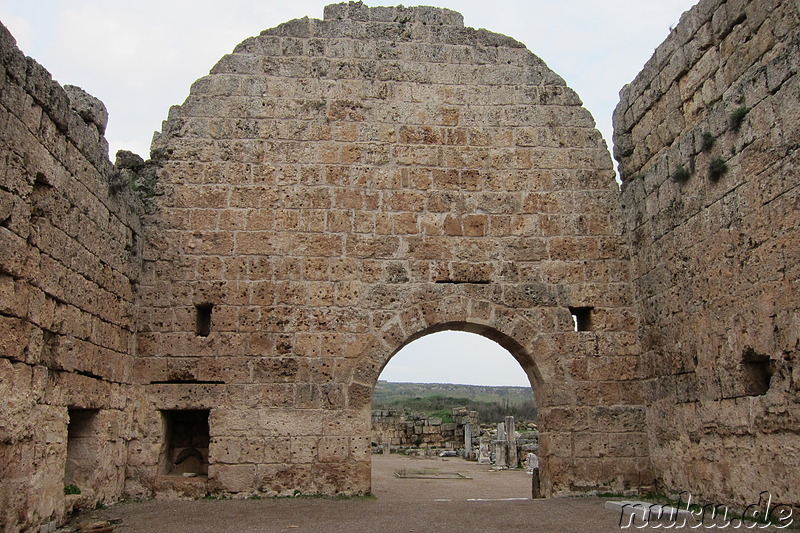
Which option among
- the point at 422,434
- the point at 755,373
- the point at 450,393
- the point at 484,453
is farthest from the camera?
the point at 450,393

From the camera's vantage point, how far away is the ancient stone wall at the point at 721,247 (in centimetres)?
491

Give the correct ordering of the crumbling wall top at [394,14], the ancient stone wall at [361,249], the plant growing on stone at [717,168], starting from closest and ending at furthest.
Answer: the plant growing on stone at [717,168] < the ancient stone wall at [361,249] < the crumbling wall top at [394,14]

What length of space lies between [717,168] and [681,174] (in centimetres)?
60

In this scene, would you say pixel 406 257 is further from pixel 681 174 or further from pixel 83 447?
pixel 83 447

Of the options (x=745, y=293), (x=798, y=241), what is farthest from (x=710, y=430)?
(x=798, y=241)

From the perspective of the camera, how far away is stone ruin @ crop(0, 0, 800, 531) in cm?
534

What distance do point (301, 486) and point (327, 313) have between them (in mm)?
1702

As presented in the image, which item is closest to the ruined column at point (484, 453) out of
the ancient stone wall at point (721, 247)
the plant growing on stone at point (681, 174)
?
the ancient stone wall at point (721, 247)

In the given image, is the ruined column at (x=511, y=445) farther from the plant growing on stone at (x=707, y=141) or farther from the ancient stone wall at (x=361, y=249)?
the plant growing on stone at (x=707, y=141)

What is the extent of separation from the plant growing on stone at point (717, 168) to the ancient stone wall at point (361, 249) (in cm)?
172

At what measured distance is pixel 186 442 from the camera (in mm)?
7008

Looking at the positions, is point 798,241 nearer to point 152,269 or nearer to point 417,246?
point 417,246

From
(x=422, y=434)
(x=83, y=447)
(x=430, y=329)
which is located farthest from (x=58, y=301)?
(x=422, y=434)

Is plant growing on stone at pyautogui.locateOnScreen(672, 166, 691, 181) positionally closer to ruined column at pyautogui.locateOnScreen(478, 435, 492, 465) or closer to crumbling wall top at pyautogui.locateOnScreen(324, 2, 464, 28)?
crumbling wall top at pyautogui.locateOnScreen(324, 2, 464, 28)
